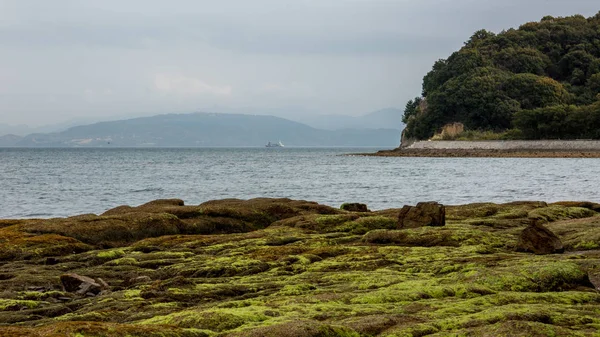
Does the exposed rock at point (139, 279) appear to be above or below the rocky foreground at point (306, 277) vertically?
below

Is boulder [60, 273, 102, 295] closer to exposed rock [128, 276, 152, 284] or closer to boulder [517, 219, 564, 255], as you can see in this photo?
exposed rock [128, 276, 152, 284]

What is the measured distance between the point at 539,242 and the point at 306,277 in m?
6.13

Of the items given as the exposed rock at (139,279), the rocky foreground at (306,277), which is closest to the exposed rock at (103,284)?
the rocky foreground at (306,277)

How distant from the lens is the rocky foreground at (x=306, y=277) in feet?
31.5

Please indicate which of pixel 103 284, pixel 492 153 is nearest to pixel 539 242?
pixel 103 284

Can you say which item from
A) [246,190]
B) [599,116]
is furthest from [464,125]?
[246,190]

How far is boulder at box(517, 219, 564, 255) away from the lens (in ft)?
54.5

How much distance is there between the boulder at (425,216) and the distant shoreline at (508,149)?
13199 cm

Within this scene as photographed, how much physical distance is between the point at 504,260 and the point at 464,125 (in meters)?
180

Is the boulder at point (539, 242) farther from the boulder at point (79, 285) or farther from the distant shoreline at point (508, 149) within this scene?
the distant shoreline at point (508, 149)

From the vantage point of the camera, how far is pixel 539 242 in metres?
16.7

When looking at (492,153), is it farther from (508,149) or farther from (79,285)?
(79,285)

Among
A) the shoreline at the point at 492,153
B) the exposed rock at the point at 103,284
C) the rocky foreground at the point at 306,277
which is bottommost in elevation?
the shoreline at the point at 492,153

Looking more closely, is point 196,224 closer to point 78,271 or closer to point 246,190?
point 78,271
